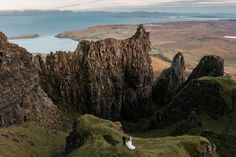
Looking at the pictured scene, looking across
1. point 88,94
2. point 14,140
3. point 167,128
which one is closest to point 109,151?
point 14,140

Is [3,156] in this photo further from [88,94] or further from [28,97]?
[88,94]

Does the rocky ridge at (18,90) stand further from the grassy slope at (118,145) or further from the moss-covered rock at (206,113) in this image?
the moss-covered rock at (206,113)

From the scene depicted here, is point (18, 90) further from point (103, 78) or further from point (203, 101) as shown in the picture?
point (203, 101)

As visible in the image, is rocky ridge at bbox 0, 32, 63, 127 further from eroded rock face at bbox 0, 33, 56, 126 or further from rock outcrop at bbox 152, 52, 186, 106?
rock outcrop at bbox 152, 52, 186, 106

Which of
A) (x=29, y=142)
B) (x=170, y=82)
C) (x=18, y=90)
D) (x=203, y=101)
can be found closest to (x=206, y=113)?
(x=203, y=101)

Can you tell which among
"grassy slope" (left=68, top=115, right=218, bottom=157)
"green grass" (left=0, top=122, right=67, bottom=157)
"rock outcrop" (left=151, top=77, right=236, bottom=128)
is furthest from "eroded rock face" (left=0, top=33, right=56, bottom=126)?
"rock outcrop" (left=151, top=77, right=236, bottom=128)

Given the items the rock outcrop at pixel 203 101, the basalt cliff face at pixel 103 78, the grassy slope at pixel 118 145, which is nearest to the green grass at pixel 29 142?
the grassy slope at pixel 118 145
